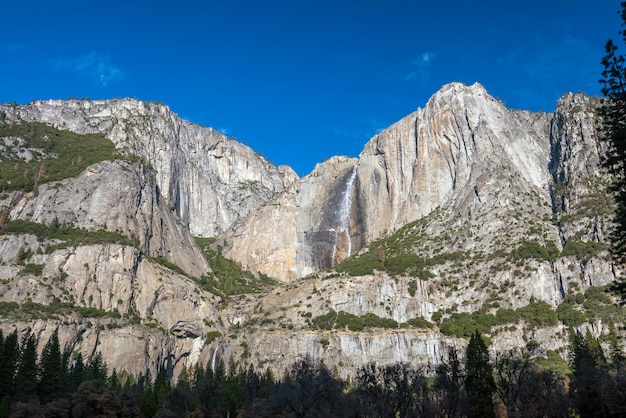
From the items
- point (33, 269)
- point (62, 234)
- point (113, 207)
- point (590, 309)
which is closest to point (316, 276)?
point (113, 207)

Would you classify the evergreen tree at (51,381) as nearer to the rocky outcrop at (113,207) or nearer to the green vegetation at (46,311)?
the green vegetation at (46,311)

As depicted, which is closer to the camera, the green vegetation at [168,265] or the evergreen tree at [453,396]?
the evergreen tree at [453,396]

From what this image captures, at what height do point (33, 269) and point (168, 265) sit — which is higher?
point (168, 265)

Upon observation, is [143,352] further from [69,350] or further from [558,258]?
[558,258]

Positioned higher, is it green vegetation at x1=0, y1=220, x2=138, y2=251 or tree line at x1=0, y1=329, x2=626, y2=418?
green vegetation at x1=0, y1=220, x2=138, y2=251

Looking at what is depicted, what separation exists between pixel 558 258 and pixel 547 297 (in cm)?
1124

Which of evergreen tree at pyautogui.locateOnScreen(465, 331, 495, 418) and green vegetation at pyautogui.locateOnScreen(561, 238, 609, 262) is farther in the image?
green vegetation at pyautogui.locateOnScreen(561, 238, 609, 262)

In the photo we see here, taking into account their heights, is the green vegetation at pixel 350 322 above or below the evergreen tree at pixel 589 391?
above

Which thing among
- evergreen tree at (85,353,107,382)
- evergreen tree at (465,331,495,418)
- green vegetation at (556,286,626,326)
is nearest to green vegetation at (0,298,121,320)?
evergreen tree at (85,353,107,382)

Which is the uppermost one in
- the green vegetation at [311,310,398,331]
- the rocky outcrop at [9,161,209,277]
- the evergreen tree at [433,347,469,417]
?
the rocky outcrop at [9,161,209,277]

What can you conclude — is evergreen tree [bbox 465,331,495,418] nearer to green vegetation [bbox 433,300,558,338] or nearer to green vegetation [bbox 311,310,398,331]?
green vegetation [bbox 433,300,558,338]

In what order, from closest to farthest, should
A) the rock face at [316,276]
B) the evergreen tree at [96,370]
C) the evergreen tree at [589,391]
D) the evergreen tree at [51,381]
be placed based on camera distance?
the evergreen tree at [589,391] < the evergreen tree at [51,381] < the evergreen tree at [96,370] < the rock face at [316,276]

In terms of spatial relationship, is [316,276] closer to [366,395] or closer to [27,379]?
[366,395]

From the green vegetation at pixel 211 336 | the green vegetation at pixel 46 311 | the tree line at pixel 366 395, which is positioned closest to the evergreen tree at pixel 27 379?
the tree line at pixel 366 395
